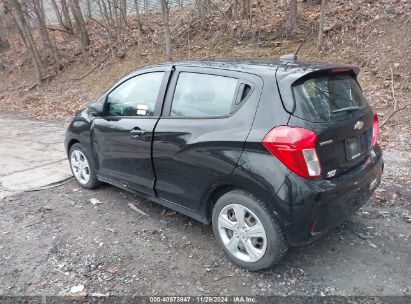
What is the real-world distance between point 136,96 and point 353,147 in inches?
91.9

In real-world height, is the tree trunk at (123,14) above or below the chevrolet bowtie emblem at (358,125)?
above

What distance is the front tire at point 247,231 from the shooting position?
2.95 metres

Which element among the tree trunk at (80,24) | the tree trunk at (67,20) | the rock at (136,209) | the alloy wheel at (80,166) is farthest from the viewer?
the tree trunk at (67,20)

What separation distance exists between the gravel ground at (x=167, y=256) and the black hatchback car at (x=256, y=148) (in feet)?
1.04

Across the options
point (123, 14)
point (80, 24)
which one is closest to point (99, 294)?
point (123, 14)

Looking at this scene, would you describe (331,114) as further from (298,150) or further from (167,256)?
(167,256)

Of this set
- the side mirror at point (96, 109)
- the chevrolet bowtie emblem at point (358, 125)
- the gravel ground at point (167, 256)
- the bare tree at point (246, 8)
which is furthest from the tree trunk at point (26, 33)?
the chevrolet bowtie emblem at point (358, 125)

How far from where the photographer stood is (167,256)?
351 centimetres

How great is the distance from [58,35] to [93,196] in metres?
15.6

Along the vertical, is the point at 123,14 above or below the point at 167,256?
above

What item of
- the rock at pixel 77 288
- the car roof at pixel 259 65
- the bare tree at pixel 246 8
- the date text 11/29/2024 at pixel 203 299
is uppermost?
the bare tree at pixel 246 8

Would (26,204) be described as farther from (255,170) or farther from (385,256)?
(385,256)

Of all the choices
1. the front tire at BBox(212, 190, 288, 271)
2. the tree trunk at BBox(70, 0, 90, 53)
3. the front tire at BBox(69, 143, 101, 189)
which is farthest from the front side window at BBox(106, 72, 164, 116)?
the tree trunk at BBox(70, 0, 90, 53)

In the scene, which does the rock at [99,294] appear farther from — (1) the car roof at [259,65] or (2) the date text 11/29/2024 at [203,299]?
(1) the car roof at [259,65]
